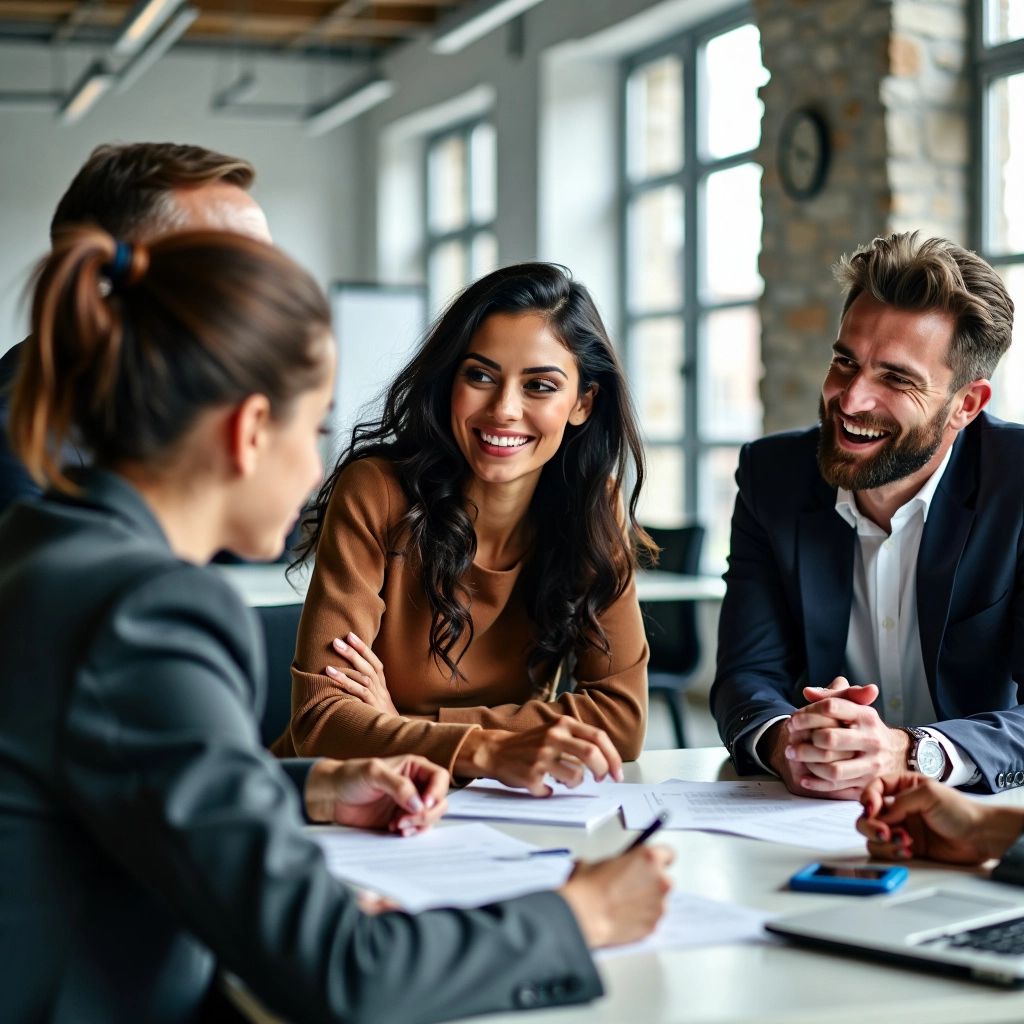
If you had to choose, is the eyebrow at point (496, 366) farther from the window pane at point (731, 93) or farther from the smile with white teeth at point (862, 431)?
the window pane at point (731, 93)

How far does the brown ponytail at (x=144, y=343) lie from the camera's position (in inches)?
47.9

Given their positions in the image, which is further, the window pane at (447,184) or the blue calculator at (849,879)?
the window pane at (447,184)

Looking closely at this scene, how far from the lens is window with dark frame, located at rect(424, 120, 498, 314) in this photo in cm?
1004

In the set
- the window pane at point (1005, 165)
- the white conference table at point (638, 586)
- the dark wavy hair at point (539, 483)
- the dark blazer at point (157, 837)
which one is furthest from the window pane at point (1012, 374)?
the dark blazer at point (157, 837)

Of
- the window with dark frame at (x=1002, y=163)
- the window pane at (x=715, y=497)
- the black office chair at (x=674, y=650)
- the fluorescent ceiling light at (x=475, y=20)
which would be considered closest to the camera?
the black office chair at (x=674, y=650)

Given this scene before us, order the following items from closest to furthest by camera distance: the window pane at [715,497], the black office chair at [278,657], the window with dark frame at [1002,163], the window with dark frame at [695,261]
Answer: the black office chair at [278,657]
the window with dark frame at [1002,163]
the window with dark frame at [695,261]
the window pane at [715,497]

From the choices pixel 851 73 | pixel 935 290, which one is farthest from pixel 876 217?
pixel 935 290

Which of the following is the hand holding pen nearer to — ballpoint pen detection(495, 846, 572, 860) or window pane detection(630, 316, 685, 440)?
ballpoint pen detection(495, 846, 572, 860)

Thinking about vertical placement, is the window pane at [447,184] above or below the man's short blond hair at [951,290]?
above

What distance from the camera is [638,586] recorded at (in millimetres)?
4949

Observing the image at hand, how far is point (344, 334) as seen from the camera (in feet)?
32.6

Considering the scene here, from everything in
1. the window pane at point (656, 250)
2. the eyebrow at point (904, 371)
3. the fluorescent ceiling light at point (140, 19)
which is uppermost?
the fluorescent ceiling light at point (140, 19)

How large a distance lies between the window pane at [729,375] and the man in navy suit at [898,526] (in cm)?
468

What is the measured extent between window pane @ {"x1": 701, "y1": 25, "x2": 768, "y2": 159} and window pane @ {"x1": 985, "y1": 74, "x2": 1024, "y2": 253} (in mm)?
1655
